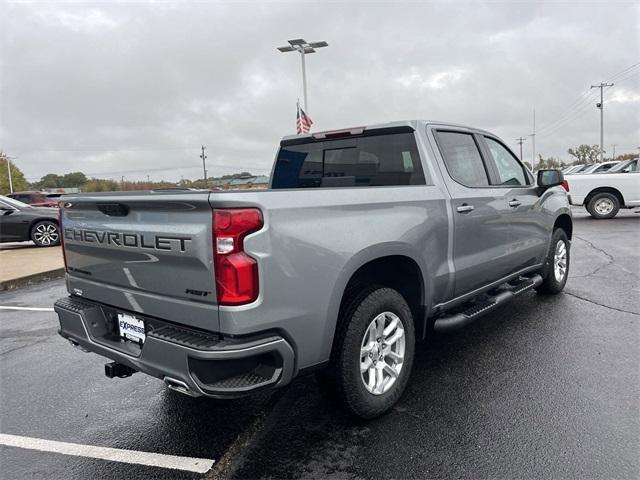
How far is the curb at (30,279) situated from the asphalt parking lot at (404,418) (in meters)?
3.69

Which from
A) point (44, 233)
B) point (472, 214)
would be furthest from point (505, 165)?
point (44, 233)

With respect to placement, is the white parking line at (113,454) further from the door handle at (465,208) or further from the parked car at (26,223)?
the parked car at (26,223)

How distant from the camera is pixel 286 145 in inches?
177

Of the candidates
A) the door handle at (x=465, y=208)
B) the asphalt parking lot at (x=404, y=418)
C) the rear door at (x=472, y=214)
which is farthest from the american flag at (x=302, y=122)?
the door handle at (x=465, y=208)

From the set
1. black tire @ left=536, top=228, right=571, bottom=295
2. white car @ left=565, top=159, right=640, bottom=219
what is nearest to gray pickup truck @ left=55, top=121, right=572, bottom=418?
black tire @ left=536, top=228, right=571, bottom=295

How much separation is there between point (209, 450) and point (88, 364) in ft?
6.64

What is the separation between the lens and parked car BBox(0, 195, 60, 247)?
11977 mm

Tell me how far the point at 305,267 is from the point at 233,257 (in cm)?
40

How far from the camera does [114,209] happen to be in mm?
2686

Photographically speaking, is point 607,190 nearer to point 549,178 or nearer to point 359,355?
point 549,178

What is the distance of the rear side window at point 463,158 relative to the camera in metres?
3.75

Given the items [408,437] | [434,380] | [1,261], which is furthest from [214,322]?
[1,261]

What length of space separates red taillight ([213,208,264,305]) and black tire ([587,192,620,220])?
14904 millimetres

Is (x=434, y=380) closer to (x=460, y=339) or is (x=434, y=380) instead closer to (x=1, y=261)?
(x=460, y=339)
